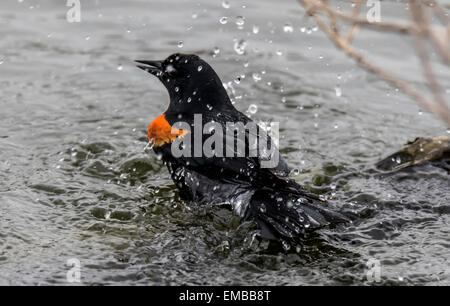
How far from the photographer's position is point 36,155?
20.3 ft

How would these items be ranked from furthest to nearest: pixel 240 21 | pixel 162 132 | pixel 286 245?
pixel 240 21 → pixel 162 132 → pixel 286 245

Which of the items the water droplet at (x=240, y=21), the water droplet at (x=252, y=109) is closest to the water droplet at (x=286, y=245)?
the water droplet at (x=252, y=109)

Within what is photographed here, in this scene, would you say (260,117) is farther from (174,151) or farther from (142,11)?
(142,11)

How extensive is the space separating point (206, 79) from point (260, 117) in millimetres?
1804

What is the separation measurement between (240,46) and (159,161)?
329 centimetres

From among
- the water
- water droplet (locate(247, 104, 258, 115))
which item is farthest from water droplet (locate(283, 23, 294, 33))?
water droplet (locate(247, 104, 258, 115))

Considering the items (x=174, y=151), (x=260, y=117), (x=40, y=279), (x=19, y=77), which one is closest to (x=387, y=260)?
(x=174, y=151)

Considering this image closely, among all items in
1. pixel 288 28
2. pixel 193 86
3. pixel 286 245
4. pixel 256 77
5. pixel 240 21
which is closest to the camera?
pixel 286 245

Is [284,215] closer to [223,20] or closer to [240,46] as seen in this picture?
[240,46]

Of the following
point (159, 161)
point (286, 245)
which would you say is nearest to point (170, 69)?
point (159, 161)

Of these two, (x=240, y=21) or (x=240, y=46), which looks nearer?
(x=240, y=46)

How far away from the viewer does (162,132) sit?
216 inches

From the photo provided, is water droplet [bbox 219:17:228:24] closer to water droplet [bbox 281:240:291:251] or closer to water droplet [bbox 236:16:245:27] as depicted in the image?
water droplet [bbox 236:16:245:27]

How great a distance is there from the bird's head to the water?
81 centimetres
